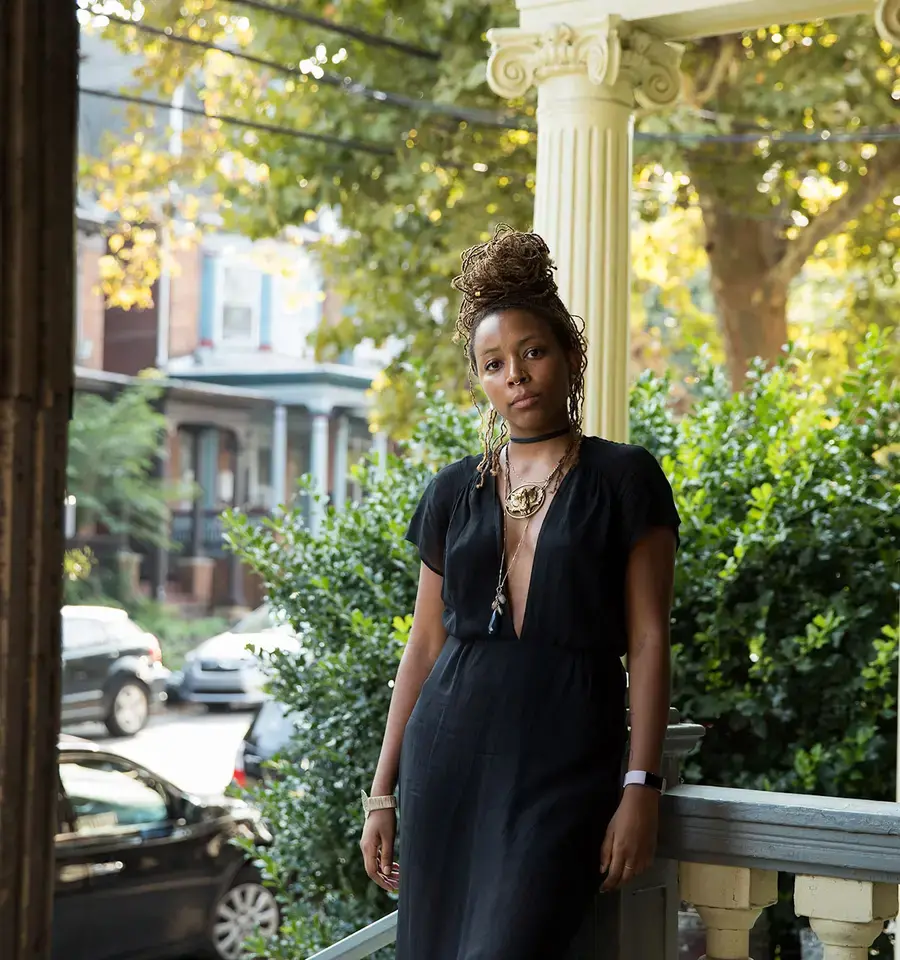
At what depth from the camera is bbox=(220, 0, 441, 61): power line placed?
757 cm

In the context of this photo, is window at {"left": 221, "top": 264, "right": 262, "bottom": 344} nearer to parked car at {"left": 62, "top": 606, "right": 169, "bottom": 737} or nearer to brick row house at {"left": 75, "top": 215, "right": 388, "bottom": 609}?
brick row house at {"left": 75, "top": 215, "right": 388, "bottom": 609}

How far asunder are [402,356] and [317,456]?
516 inches

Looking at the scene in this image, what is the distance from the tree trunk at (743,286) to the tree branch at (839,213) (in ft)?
0.35

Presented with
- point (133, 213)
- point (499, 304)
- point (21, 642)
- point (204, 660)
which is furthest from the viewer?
point (204, 660)

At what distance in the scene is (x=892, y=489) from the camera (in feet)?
14.5

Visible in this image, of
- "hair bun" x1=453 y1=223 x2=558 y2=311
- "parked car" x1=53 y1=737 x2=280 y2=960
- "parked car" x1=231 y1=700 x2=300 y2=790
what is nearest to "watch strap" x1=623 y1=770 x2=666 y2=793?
"hair bun" x1=453 y1=223 x2=558 y2=311

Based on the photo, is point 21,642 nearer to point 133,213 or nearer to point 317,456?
point 133,213

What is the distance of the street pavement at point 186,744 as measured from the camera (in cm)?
1255

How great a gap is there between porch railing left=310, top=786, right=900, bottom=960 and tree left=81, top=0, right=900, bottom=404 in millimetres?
6580

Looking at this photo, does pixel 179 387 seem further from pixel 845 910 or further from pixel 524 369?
pixel 845 910

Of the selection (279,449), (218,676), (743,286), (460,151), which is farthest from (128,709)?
(279,449)

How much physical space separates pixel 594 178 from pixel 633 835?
9.27ft

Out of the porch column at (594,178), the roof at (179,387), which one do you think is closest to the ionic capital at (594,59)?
the porch column at (594,178)

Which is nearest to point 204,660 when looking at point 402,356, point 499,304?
point 402,356
